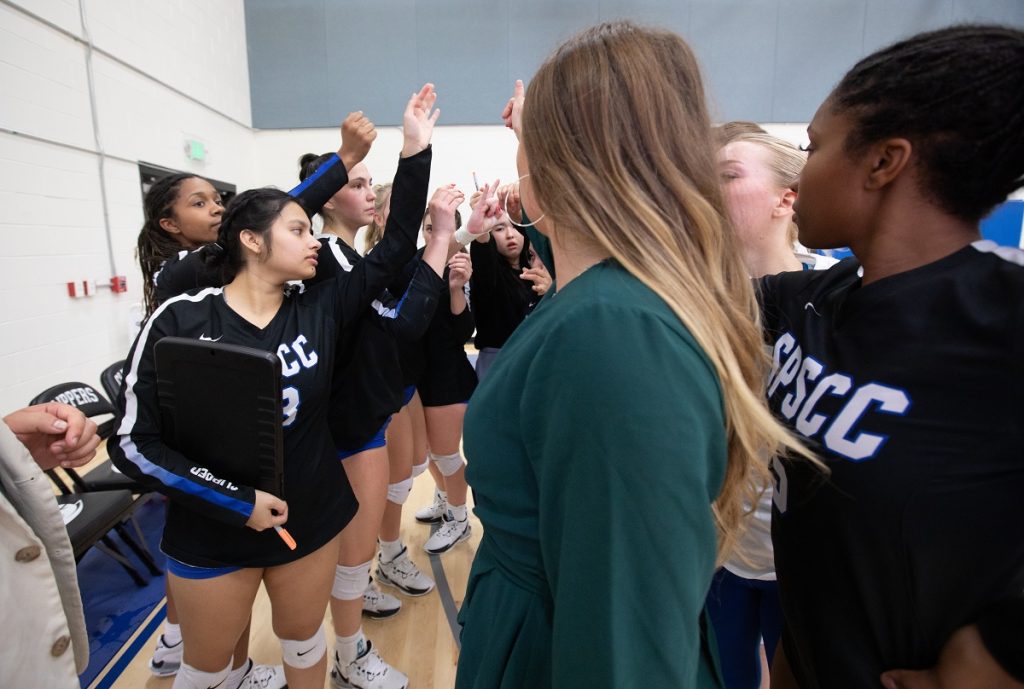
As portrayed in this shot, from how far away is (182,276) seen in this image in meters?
1.72

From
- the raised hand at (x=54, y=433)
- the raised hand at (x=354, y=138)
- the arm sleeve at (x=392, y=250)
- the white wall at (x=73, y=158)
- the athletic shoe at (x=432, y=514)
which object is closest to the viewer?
the raised hand at (x=54, y=433)

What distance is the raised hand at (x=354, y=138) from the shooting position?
172 centimetres

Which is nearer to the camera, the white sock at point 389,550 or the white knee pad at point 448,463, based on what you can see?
the white sock at point 389,550

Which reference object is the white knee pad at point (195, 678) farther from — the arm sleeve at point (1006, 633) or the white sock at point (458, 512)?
the arm sleeve at point (1006, 633)

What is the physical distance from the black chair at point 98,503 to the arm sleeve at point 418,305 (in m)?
1.25

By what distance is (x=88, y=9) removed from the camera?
4.08 m

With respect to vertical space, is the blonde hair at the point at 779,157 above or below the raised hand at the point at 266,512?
above

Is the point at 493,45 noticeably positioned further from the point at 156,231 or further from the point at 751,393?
the point at 751,393

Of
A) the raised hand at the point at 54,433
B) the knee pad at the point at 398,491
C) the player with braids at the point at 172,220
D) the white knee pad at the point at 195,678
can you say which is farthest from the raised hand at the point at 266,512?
the player with braids at the point at 172,220

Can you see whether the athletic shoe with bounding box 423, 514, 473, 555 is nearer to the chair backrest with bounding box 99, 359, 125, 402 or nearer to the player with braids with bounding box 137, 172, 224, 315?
the player with braids with bounding box 137, 172, 224, 315

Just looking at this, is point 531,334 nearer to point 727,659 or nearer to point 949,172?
point 949,172

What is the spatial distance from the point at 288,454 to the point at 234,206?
2.38ft

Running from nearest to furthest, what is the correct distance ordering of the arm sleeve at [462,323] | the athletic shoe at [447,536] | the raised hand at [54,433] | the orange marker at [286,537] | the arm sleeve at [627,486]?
1. the arm sleeve at [627,486]
2. the raised hand at [54,433]
3. the orange marker at [286,537]
4. the arm sleeve at [462,323]
5. the athletic shoe at [447,536]

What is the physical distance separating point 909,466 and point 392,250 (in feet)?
4.48
